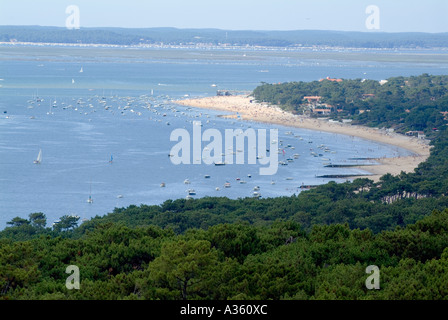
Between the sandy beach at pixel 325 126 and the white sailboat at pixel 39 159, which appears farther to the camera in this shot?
the white sailboat at pixel 39 159

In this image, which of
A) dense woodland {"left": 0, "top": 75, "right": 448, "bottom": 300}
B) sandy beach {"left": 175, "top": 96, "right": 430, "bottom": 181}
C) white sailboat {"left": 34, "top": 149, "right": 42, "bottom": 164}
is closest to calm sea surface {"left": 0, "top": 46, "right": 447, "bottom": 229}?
white sailboat {"left": 34, "top": 149, "right": 42, "bottom": 164}

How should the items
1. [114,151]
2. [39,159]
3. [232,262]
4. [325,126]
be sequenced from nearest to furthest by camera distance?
[232,262] < [39,159] < [114,151] < [325,126]

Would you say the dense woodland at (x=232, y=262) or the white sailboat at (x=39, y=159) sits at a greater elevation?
the dense woodland at (x=232, y=262)

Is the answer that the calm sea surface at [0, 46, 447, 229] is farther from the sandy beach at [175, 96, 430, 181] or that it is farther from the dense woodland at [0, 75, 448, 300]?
the dense woodland at [0, 75, 448, 300]

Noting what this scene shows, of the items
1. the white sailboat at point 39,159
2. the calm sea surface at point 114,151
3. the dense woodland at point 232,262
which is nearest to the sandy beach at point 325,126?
the calm sea surface at point 114,151

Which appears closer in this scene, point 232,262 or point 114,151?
point 232,262

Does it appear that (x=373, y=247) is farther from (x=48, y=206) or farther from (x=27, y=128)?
(x=27, y=128)

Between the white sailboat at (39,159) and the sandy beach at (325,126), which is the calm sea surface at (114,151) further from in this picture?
the sandy beach at (325,126)

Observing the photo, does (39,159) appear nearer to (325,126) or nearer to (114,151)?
(114,151)

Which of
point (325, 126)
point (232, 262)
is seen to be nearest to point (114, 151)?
point (325, 126)
